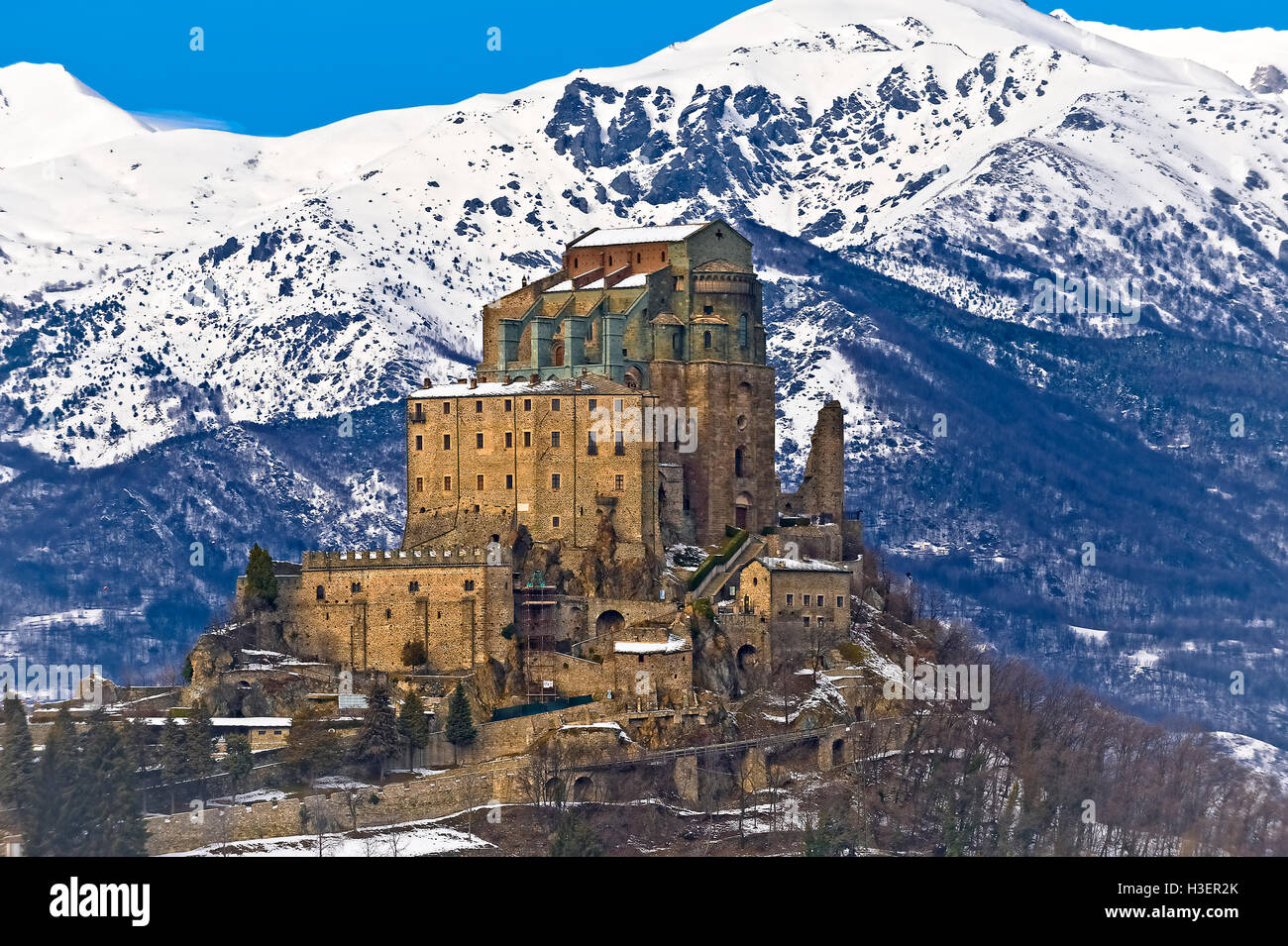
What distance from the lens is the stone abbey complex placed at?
14450 centimetres

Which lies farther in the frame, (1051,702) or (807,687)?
(1051,702)

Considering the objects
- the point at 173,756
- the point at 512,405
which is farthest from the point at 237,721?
the point at 512,405

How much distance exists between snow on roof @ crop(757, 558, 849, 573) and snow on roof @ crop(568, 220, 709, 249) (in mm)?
22185

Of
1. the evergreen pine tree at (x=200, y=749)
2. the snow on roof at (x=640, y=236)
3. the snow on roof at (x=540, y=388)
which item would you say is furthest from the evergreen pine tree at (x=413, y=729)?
the snow on roof at (x=640, y=236)

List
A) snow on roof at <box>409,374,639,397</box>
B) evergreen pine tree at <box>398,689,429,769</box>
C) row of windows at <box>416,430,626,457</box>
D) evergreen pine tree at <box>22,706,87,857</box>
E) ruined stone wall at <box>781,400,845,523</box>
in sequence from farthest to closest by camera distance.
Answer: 1. ruined stone wall at <box>781,400,845,523</box>
2. snow on roof at <box>409,374,639,397</box>
3. row of windows at <box>416,430,626,457</box>
4. evergreen pine tree at <box>398,689,429,769</box>
5. evergreen pine tree at <box>22,706,87,857</box>

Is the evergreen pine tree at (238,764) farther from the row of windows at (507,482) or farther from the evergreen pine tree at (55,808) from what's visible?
the row of windows at (507,482)

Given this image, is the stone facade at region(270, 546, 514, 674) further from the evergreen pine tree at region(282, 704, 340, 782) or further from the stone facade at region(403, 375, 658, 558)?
the evergreen pine tree at region(282, 704, 340, 782)

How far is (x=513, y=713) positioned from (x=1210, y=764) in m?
54.0

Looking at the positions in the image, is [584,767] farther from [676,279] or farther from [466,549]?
[676,279]

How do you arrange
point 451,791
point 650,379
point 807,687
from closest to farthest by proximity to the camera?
point 451,791 < point 807,687 < point 650,379

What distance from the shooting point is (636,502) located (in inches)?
5861

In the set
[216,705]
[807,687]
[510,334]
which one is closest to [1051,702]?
[807,687]

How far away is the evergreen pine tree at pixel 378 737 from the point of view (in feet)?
447

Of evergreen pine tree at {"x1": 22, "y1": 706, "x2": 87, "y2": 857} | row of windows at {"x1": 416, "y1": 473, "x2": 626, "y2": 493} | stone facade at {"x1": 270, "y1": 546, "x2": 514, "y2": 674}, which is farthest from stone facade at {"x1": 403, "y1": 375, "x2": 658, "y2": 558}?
evergreen pine tree at {"x1": 22, "y1": 706, "x2": 87, "y2": 857}
